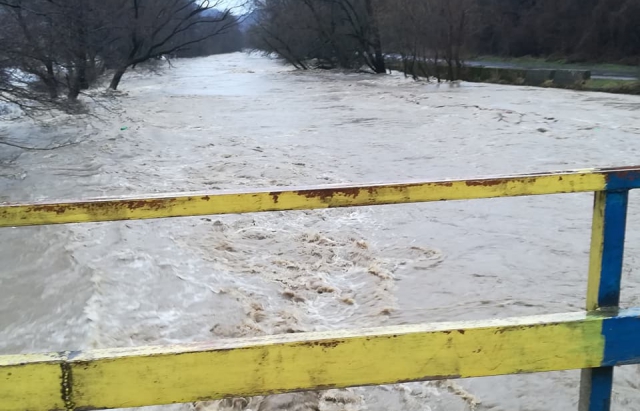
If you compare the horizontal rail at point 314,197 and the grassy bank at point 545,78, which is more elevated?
the horizontal rail at point 314,197

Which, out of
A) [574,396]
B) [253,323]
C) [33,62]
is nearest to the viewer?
[574,396]

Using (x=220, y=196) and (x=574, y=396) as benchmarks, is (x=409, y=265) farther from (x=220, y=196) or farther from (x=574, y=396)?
(x=220, y=196)

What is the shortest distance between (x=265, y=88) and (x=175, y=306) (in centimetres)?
2474

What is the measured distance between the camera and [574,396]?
4141mm

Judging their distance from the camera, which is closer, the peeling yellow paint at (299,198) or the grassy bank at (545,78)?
the peeling yellow paint at (299,198)

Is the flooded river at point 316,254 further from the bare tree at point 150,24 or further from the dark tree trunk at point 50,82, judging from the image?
the bare tree at point 150,24

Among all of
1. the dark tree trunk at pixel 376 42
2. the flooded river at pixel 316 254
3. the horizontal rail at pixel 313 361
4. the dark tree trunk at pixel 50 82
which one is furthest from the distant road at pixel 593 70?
the horizontal rail at pixel 313 361

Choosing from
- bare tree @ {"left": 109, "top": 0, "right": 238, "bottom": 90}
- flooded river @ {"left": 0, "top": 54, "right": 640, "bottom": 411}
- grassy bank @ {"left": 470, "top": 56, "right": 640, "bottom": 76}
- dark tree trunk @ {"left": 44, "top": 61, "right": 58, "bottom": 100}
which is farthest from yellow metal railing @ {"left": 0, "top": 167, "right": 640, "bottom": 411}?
grassy bank @ {"left": 470, "top": 56, "right": 640, "bottom": 76}

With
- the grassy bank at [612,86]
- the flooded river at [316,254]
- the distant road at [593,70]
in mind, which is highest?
the distant road at [593,70]

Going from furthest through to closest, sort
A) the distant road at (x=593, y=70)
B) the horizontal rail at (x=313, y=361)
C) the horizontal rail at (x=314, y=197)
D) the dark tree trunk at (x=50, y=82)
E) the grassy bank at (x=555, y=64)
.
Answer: the grassy bank at (x=555, y=64), the distant road at (x=593, y=70), the dark tree trunk at (x=50, y=82), the horizontal rail at (x=314, y=197), the horizontal rail at (x=313, y=361)

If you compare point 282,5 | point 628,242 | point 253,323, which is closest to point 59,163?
point 253,323

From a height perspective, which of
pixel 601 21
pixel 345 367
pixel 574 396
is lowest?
pixel 574 396

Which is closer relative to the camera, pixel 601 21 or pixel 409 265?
pixel 409 265

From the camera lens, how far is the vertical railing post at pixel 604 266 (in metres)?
Answer: 2.15
